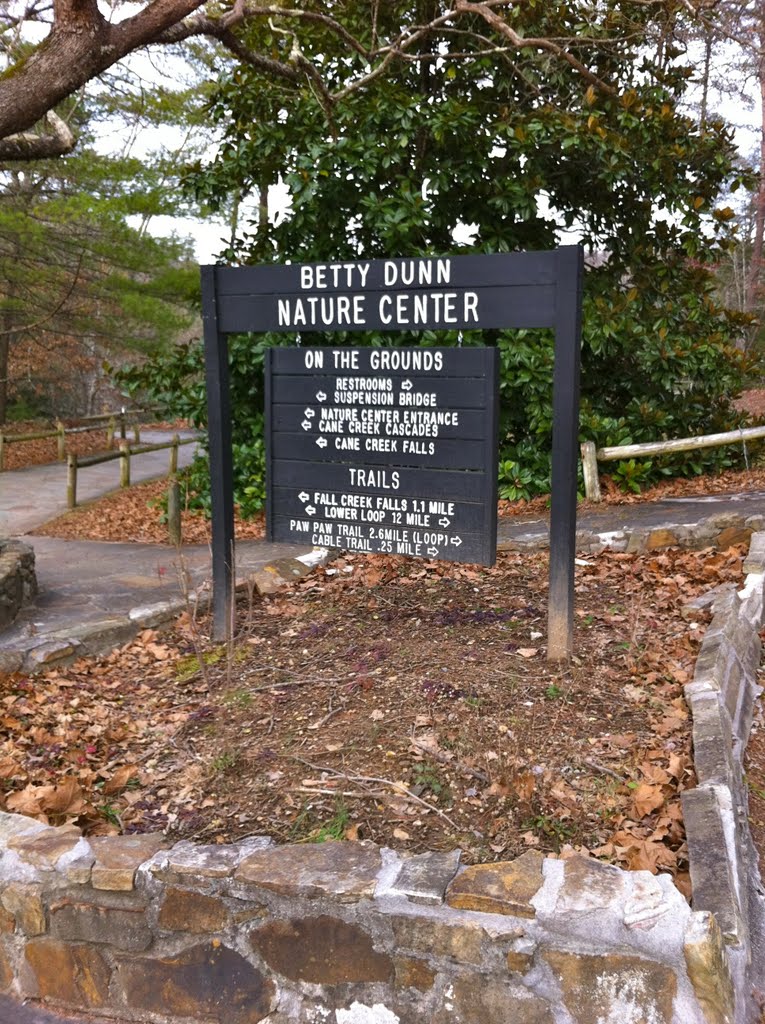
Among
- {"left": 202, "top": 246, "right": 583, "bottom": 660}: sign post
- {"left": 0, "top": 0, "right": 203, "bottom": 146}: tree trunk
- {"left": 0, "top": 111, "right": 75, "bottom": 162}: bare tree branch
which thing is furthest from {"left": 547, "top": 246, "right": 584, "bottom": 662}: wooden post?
{"left": 0, "top": 111, "right": 75, "bottom": 162}: bare tree branch

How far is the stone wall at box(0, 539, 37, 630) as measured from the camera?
5.99m

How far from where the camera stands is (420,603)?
5812mm

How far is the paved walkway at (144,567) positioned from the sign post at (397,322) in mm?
805

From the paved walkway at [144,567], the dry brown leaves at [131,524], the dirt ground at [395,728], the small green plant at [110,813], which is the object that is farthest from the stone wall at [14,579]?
the dry brown leaves at [131,524]

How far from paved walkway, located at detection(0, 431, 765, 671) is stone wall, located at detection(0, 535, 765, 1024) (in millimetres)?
1664

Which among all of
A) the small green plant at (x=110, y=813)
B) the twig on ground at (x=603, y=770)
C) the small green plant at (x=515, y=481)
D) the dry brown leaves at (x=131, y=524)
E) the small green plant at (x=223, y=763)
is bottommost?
the small green plant at (x=110, y=813)

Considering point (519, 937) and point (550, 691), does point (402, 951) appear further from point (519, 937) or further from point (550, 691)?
point (550, 691)

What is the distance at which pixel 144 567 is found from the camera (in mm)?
8281

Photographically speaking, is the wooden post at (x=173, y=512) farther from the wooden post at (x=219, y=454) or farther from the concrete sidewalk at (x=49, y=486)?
the wooden post at (x=219, y=454)

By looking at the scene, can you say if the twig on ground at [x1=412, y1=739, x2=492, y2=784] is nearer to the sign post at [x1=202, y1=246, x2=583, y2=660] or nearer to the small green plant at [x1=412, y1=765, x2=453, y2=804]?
the small green plant at [x1=412, y1=765, x2=453, y2=804]

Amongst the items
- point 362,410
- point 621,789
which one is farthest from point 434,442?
point 621,789

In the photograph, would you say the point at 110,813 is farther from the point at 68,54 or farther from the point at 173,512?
the point at 173,512

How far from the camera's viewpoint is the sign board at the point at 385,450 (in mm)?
4742

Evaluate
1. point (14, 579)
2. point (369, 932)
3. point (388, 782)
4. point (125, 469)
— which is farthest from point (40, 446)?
point (369, 932)
